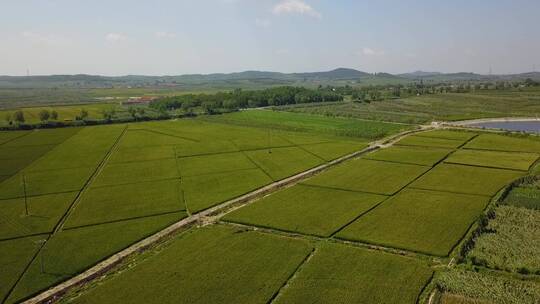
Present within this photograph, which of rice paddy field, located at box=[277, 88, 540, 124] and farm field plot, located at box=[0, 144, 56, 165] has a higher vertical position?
rice paddy field, located at box=[277, 88, 540, 124]

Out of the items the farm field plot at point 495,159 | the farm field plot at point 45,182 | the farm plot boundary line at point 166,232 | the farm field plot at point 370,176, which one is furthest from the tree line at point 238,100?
the farm field plot at point 495,159

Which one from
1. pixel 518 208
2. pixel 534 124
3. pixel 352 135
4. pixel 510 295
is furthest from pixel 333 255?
pixel 534 124

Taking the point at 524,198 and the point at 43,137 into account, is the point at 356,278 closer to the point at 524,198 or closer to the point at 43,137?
the point at 524,198

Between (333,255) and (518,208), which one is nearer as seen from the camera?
(333,255)

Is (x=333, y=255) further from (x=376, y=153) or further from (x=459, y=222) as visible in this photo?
(x=376, y=153)

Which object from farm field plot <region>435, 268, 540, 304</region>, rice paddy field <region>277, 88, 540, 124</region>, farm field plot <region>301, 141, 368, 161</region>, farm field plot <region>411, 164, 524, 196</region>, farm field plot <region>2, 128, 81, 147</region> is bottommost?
farm field plot <region>435, 268, 540, 304</region>

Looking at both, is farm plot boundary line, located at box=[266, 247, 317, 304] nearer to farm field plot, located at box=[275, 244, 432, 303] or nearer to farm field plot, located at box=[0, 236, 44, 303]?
farm field plot, located at box=[275, 244, 432, 303]

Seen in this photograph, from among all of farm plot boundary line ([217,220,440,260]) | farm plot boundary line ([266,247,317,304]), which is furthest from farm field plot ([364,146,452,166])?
farm plot boundary line ([266,247,317,304])

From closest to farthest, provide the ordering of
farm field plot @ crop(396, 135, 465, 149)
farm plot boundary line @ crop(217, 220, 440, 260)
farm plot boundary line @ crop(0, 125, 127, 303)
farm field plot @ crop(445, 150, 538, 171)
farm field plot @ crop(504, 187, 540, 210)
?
farm plot boundary line @ crop(0, 125, 127, 303) < farm plot boundary line @ crop(217, 220, 440, 260) < farm field plot @ crop(504, 187, 540, 210) < farm field plot @ crop(445, 150, 538, 171) < farm field plot @ crop(396, 135, 465, 149)

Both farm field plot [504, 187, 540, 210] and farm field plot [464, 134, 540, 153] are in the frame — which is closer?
farm field plot [504, 187, 540, 210]
